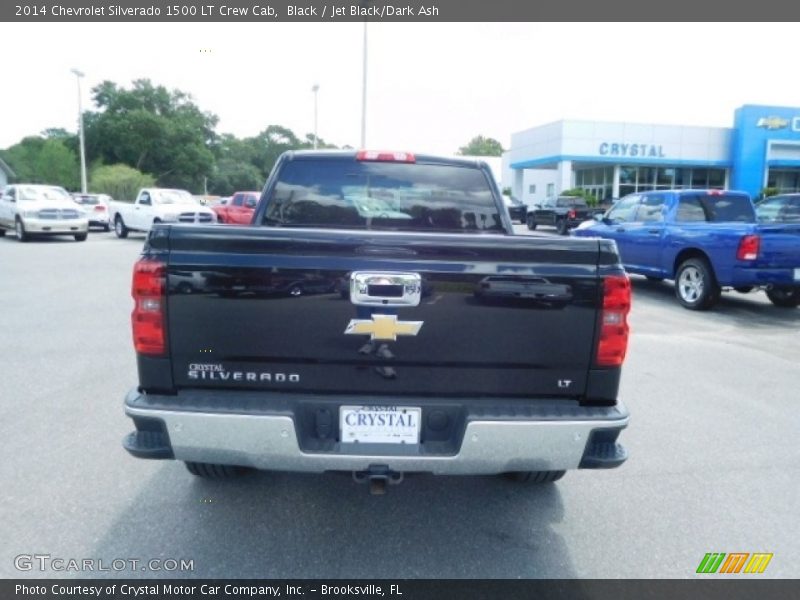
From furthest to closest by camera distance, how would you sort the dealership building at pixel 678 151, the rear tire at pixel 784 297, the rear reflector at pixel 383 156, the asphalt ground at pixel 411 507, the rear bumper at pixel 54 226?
the dealership building at pixel 678 151, the rear bumper at pixel 54 226, the rear tire at pixel 784 297, the rear reflector at pixel 383 156, the asphalt ground at pixel 411 507

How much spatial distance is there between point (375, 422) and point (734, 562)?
1979 millimetres

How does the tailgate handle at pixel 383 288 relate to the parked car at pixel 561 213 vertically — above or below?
below

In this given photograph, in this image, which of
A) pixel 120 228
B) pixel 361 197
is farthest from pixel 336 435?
pixel 120 228

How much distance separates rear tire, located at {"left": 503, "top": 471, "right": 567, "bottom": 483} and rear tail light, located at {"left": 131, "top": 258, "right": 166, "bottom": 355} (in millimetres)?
2084

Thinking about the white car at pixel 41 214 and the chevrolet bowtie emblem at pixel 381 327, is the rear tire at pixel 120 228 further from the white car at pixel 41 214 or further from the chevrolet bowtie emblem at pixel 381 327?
the chevrolet bowtie emblem at pixel 381 327

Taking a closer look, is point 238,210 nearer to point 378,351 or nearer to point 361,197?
point 361,197

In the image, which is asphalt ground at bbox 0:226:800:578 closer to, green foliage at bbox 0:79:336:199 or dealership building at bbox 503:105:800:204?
dealership building at bbox 503:105:800:204

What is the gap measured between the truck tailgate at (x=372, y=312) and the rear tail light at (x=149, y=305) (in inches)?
2.0

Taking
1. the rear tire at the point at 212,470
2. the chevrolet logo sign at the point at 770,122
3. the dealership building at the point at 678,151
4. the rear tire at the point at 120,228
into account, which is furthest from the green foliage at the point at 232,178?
the rear tire at the point at 212,470

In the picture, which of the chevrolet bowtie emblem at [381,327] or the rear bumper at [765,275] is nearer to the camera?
the chevrolet bowtie emblem at [381,327]

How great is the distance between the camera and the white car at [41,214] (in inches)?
774

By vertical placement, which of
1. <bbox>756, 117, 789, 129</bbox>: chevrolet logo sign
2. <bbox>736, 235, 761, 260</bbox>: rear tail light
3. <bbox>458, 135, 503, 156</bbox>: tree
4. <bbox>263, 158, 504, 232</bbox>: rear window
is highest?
<bbox>458, 135, 503, 156</bbox>: tree

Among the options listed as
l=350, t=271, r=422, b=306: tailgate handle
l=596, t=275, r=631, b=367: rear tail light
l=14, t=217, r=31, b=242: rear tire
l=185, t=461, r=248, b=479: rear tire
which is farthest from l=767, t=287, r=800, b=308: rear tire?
l=14, t=217, r=31, b=242: rear tire

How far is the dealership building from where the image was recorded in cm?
3638
